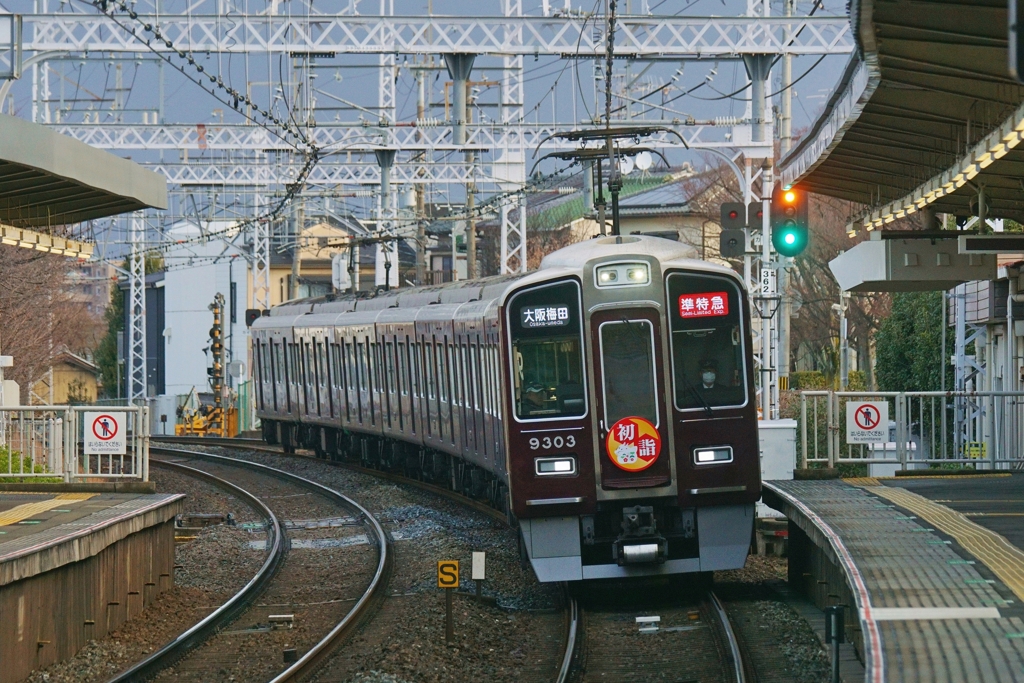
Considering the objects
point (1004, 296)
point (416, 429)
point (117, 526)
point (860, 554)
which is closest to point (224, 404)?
point (416, 429)

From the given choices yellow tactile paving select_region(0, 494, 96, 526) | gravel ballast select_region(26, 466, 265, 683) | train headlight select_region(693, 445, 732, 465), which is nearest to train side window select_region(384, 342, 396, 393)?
gravel ballast select_region(26, 466, 265, 683)

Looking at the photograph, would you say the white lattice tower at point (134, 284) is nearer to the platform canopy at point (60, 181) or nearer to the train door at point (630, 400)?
the platform canopy at point (60, 181)

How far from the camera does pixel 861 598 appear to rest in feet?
25.2

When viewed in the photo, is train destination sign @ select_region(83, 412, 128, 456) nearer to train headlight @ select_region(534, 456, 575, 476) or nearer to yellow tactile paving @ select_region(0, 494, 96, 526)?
yellow tactile paving @ select_region(0, 494, 96, 526)

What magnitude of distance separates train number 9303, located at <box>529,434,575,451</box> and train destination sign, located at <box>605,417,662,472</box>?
11.1 inches

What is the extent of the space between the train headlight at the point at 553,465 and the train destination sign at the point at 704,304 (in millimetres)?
1437

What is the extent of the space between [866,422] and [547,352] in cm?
345

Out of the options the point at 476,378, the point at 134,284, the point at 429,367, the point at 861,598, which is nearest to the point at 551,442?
the point at 476,378

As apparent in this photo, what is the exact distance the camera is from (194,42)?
20781 millimetres

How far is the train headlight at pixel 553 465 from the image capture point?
11.6 meters

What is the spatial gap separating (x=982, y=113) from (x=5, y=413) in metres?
9.74

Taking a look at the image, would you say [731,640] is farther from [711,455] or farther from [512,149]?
[512,149]

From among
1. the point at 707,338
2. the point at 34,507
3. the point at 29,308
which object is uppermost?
the point at 29,308

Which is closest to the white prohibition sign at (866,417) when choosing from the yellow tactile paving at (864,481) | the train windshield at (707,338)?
the yellow tactile paving at (864,481)
